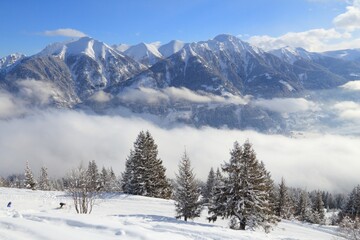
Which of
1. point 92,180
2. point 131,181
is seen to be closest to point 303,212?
point 131,181

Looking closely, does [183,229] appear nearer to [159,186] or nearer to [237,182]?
[237,182]

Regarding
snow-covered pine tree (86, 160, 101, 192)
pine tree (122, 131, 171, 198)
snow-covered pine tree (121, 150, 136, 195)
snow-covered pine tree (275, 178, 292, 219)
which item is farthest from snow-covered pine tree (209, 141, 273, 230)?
snow-covered pine tree (275, 178, 292, 219)

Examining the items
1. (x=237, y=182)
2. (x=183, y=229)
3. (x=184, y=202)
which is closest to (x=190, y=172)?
(x=184, y=202)

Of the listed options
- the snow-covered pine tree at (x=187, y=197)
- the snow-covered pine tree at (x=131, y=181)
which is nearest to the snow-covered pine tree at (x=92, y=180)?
the snow-covered pine tree at (x=131, y=181)

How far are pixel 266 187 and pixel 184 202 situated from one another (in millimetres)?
7577

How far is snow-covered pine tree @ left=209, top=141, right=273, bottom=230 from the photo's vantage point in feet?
103

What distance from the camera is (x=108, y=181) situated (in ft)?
286

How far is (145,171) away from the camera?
5519 cm

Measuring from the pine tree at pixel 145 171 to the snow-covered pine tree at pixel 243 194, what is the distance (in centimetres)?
2349

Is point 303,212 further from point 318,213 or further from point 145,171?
point 145,171

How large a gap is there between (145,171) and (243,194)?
25.6 meters

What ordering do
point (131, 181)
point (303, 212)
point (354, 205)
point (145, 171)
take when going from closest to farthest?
1. point (145, 171)
2. point (131, 181)
3. point (354, 205)
4. point (303, 212)

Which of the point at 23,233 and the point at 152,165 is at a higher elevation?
the point at 152,165

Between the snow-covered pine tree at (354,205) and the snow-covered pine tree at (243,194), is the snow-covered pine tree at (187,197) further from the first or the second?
the snow-covered pine tree at (354,205)
